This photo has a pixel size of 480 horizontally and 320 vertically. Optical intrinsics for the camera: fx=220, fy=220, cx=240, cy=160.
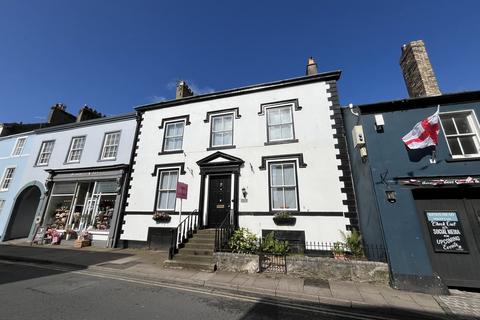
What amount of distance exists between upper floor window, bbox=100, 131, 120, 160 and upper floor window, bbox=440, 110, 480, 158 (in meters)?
16.7

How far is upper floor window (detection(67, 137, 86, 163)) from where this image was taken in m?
15.4

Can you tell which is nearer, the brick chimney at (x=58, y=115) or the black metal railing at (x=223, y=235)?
the black metal railing at (x=223, y=235)

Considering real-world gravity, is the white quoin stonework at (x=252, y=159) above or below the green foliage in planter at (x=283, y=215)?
above

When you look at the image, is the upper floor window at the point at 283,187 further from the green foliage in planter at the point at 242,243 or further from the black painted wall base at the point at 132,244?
the black painted wall base at the point at 132,244

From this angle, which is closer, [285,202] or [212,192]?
[285,202]

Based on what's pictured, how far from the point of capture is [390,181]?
7.50 m

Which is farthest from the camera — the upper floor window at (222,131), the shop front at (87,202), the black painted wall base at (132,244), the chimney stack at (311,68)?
the shop front at (87,202)

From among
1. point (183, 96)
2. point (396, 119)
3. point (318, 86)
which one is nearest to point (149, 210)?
point (183, 96)

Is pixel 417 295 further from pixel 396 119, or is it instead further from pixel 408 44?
pixel 408 44

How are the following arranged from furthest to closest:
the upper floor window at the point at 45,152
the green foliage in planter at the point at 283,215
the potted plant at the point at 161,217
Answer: the upper floor window at the point at 45,152
the potted plant at the point at 161,217
the green foliage in planter at the point at 283,215

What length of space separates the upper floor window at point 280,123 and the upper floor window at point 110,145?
396 inches

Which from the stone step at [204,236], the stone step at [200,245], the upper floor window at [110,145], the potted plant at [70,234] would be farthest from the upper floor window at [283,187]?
the potted plant at [70,234]

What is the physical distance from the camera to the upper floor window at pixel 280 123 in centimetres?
1105

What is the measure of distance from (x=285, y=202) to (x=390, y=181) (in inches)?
162
